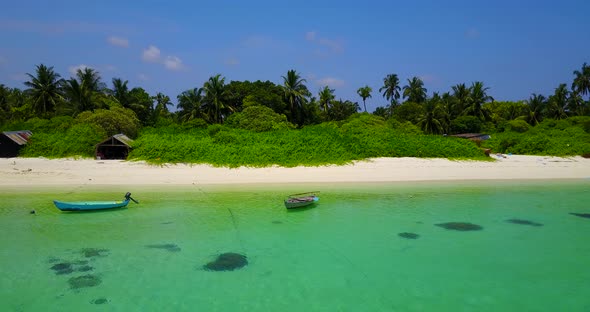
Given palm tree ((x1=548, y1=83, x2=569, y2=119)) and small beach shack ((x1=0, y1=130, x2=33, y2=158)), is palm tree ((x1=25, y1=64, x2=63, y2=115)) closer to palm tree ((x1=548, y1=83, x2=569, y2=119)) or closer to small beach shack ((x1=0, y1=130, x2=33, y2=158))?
small beach shack ((x1=0, y1=130, x2=33, y2=158))

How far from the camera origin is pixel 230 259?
10602 millimetres

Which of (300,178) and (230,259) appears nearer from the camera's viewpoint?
(230,259)

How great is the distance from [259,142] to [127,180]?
9993mm

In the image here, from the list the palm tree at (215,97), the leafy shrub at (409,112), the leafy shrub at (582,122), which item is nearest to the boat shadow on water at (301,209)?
the palm tree at (215,97)

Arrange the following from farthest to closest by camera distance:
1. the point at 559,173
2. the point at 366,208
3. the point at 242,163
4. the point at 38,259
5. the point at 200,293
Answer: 1. the point at 559,173
2. the point at 242,163
3. the point at 366,208
4. the point at 38,259
5. the point at 200,293

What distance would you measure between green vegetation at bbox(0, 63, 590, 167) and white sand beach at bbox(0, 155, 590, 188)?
119 cm

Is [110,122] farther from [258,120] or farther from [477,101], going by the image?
[477,101]

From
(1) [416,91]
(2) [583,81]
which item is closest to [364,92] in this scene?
(1) [416,91]

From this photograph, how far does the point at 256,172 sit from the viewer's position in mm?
25938

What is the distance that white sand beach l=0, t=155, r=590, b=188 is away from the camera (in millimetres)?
23594

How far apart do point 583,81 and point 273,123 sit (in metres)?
64.7

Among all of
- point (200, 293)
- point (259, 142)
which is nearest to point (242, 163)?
point (259, 142)

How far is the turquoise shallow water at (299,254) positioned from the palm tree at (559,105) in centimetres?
5152

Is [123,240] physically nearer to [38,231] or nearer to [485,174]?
[38,231]
